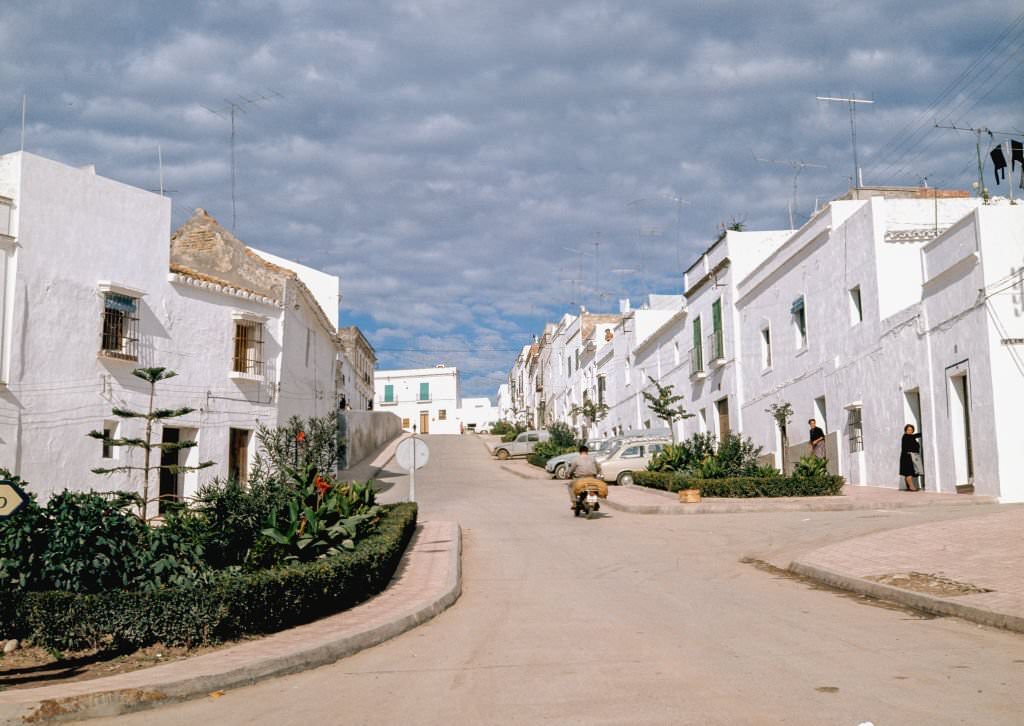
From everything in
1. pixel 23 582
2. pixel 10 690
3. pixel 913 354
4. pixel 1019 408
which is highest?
pixel 913 354

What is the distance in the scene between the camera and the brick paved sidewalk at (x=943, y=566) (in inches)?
360

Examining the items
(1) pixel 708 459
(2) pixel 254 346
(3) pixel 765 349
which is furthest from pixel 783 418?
(2) pixel 254 346

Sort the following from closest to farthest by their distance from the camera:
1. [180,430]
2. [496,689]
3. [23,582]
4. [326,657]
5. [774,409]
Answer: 1. [496,689]
2. [326,657]
3. [23,582]
4. [180,430]
5. [774,409]

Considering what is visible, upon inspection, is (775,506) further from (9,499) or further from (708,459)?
(9,499)

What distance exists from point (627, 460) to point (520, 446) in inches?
806

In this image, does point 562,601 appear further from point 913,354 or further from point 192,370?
point 192,370

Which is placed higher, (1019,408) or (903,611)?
(1019,408)

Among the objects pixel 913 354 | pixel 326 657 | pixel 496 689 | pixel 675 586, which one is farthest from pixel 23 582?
pixel 913 354

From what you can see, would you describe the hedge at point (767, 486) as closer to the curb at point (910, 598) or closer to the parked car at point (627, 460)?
the parked car at point (627, 460)

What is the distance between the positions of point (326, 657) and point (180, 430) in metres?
17.0

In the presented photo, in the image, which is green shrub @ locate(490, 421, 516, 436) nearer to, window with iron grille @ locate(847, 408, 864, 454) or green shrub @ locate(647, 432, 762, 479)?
green shrub @ locate(647, 432, 762, 479)

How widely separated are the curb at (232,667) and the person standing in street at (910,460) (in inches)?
555

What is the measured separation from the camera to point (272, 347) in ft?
86.8

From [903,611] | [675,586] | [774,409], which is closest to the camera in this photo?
[903,611]
